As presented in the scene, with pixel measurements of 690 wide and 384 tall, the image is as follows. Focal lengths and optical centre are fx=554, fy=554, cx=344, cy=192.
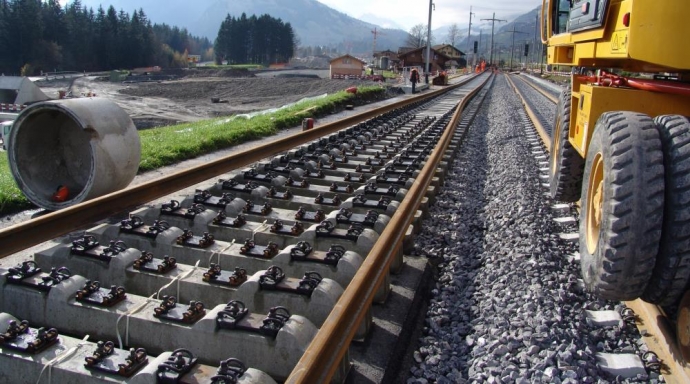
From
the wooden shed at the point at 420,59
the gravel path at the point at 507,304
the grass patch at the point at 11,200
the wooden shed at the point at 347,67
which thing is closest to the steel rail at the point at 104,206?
the grass patch at the point at 11,200

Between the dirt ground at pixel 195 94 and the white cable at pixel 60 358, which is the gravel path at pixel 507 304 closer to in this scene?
the white cable at pixel 60 358

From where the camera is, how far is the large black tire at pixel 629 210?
314 centimetres

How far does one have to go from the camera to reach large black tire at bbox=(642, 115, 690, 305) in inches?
120

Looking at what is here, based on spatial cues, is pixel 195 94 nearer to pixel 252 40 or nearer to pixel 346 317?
pixel 346 317

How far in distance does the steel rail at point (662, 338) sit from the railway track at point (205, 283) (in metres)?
1.56

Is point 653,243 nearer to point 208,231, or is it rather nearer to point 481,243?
point 481,243

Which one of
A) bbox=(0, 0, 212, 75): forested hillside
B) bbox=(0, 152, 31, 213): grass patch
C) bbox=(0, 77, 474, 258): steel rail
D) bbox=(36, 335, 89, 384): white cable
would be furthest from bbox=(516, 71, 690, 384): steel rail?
bbox=(0, 0, 212, 75): forested hillside

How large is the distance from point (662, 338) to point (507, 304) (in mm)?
947

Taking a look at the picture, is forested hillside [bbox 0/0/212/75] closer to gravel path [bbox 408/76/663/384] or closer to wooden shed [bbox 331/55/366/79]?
wooden shed [bbox 331/55/366/79]

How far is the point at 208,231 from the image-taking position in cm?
448

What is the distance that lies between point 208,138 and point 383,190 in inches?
228

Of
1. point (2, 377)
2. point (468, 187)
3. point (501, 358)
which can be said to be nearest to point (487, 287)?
point (501, 358)

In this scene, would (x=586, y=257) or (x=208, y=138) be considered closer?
(x=586, y=257)

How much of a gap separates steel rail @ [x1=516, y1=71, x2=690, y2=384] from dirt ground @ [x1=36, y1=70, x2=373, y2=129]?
3844 centimetres
